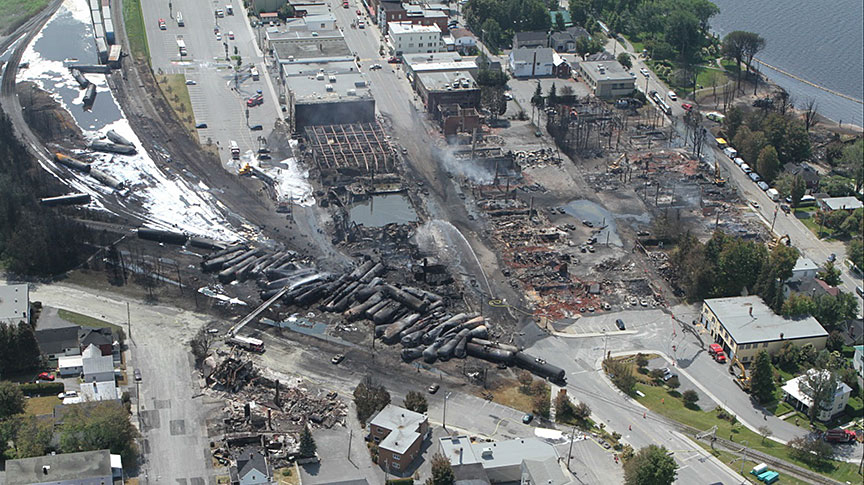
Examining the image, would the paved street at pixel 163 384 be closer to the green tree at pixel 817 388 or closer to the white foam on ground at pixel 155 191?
the white foam on ground at pixel 155 191

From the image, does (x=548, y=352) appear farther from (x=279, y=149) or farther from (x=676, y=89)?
(x=676, y=89)

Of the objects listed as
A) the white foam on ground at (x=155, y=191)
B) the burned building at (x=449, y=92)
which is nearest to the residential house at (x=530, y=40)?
the burned building at (x=449, y=92)

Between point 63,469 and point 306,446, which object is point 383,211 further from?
point 63,469

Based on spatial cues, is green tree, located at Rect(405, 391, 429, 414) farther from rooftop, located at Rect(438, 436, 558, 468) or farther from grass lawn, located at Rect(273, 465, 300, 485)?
grass lawn, located at Rect(273, 465, 300, 485)

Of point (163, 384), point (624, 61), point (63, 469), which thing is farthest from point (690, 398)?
point (624, 61)

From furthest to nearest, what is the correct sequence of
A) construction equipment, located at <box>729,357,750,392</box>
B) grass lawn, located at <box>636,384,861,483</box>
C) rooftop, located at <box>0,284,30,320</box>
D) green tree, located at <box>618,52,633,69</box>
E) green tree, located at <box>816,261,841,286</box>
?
green tree, located at <box>618,52,633,69</box> < green tree, located at <box>816,261,841,286</box> < rooftop, located at <box>0,284,30,320</box> < construction equipment, located at <box>729,357,750,392</box> < grass lawn, located at <box>636,384,861,483</box>

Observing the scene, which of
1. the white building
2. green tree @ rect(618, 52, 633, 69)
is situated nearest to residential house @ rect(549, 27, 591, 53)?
green tree @ rect(618, 52, 633, 69)

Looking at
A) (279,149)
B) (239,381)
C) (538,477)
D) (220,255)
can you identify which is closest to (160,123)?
(279,149)

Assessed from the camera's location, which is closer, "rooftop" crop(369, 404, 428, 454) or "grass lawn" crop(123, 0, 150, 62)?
"rooftop" crop(369, 404, 428, 454)
